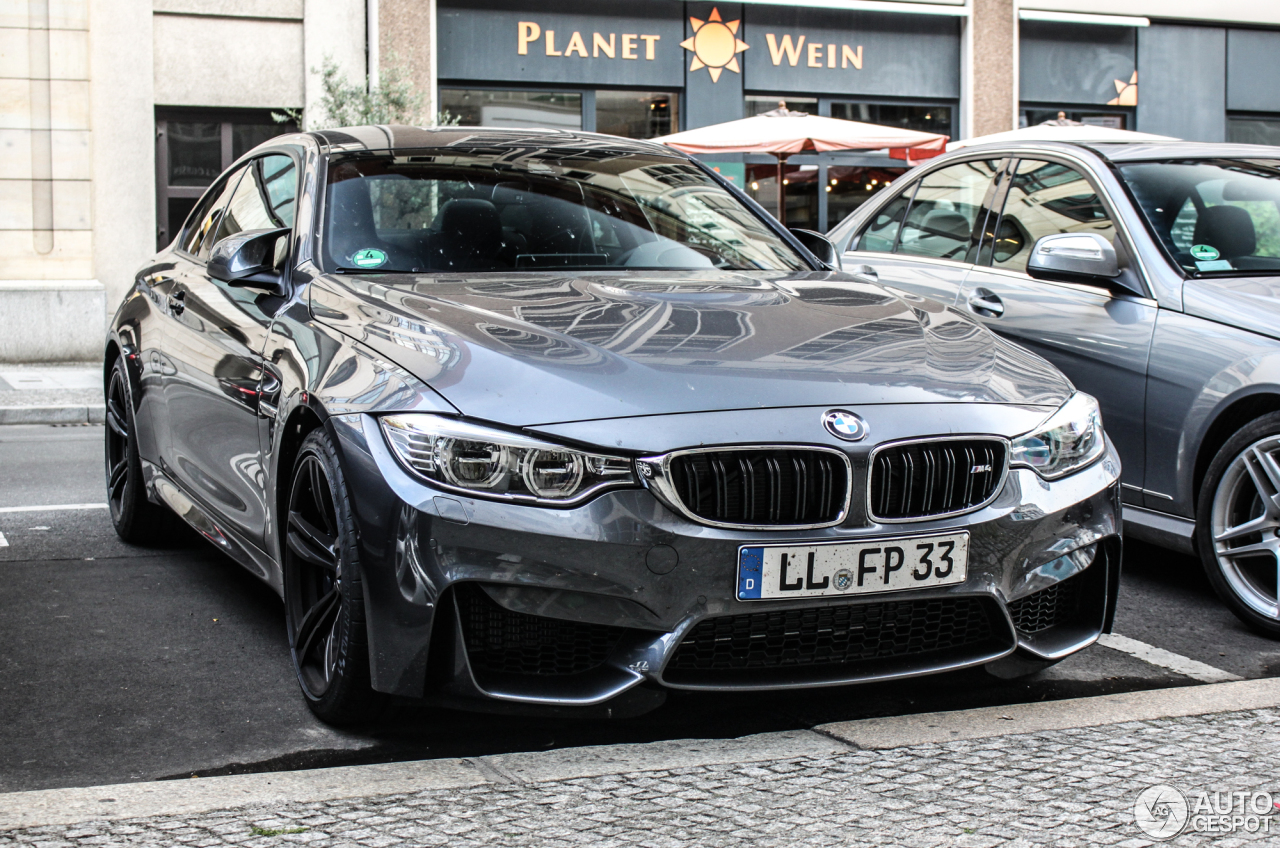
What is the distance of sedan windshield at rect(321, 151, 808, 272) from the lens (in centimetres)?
424

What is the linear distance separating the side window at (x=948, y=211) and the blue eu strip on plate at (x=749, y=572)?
3.44m

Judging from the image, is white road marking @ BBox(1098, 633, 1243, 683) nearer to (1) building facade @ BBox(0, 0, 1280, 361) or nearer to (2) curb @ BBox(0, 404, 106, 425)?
(2) curb @ BBox(0, 404, 106, 425)

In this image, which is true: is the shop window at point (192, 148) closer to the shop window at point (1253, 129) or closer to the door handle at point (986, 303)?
the door handle at point (986, 303)

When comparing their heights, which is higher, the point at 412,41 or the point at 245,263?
the point at 412,41

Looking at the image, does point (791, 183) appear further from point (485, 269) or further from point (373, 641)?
point (373, 641)

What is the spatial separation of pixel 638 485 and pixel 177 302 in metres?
2.62

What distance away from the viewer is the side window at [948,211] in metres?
6.20

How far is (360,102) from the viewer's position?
577 inches

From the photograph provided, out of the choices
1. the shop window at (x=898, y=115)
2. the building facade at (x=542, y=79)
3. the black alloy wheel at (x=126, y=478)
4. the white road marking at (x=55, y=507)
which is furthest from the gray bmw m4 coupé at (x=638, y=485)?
the shop window at (x=898, y=115)

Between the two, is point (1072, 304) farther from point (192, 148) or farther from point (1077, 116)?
point (1077, 116)

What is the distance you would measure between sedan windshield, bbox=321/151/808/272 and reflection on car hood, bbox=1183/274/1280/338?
4.46 feet

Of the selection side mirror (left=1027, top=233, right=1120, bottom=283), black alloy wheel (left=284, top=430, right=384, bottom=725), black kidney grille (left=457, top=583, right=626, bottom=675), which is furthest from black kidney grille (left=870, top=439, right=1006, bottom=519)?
side mirror (left=1027, top=233, right=1120, bottom=283)

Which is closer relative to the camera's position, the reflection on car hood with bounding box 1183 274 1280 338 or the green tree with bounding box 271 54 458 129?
the reflection on car hood with bounding box 1183 274 1280 338

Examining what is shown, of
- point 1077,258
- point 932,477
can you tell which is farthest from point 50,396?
point 932,477
